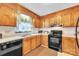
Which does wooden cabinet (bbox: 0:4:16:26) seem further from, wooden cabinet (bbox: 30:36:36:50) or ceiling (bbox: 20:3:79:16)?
wooden cabinet (bbox: 30:36:36:50)

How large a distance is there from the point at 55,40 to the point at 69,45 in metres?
0.24

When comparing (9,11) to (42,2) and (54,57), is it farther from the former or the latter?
(54,57)

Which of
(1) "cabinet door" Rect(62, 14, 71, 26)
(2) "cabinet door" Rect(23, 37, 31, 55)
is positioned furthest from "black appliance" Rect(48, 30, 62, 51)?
(2) "cabinet door" Rect(23, 37, 31, 55)

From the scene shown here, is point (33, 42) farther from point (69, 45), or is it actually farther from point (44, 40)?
point (69, 45)

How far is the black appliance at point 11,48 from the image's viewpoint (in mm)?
1447

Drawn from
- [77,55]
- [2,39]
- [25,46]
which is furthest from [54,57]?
[2,39]

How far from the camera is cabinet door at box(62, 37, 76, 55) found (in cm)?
155

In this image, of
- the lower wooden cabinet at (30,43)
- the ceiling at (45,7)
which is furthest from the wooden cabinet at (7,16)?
the lower wooden cabinet at (30,43)

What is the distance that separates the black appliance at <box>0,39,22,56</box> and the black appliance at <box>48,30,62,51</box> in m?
0.49

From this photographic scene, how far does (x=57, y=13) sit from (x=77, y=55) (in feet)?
2.31

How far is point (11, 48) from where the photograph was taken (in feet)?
5.05

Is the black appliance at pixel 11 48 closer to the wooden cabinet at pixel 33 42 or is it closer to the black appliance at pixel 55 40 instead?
the wooden cabinet at pixel 33 42

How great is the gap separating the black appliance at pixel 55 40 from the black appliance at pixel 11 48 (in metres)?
0.49

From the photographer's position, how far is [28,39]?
167cm
